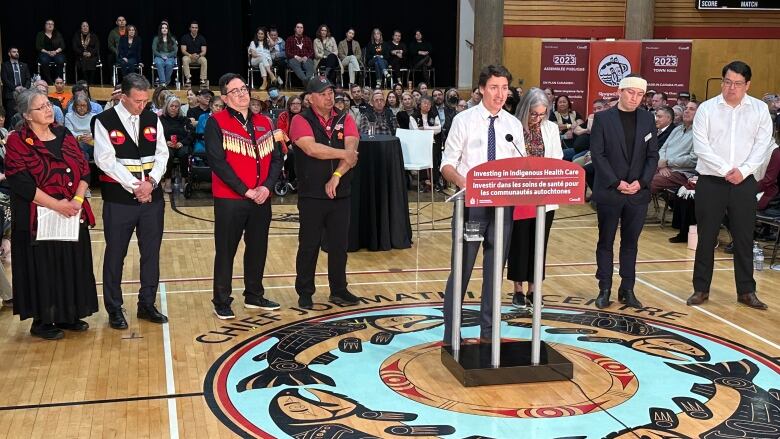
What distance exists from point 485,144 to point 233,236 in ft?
6.92

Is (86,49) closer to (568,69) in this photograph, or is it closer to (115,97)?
(115,97)

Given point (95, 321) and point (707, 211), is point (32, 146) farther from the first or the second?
point (707, 211)

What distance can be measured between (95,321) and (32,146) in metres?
1.37

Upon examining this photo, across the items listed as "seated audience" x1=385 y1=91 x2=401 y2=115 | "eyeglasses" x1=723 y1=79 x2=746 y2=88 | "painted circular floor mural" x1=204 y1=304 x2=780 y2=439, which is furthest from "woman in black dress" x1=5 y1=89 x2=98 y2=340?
"seated audience" x1=385 y1=91 x2=401 y2=115

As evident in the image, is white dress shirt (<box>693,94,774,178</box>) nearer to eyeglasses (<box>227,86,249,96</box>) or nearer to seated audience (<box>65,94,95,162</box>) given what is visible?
eyeglasses (<box>227,86,249,96</box>)

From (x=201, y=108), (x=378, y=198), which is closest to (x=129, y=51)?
(x=201, y=108)

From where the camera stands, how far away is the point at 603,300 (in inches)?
267

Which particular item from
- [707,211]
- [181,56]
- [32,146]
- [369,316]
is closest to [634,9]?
[181,56]

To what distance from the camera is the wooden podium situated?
15.4 feet

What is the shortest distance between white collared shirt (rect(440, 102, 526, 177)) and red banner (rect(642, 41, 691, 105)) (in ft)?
36.8

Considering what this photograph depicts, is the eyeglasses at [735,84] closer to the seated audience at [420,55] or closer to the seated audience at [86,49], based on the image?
the seated audience at [420,55]

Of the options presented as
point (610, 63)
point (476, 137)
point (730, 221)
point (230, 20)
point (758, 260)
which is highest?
point (230, 20)

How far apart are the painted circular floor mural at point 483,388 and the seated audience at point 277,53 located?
12215 mm

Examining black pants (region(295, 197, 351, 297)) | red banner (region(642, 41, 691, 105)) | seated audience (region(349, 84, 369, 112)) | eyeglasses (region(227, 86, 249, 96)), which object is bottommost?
black pants (region(295, 197, 351, 297))
